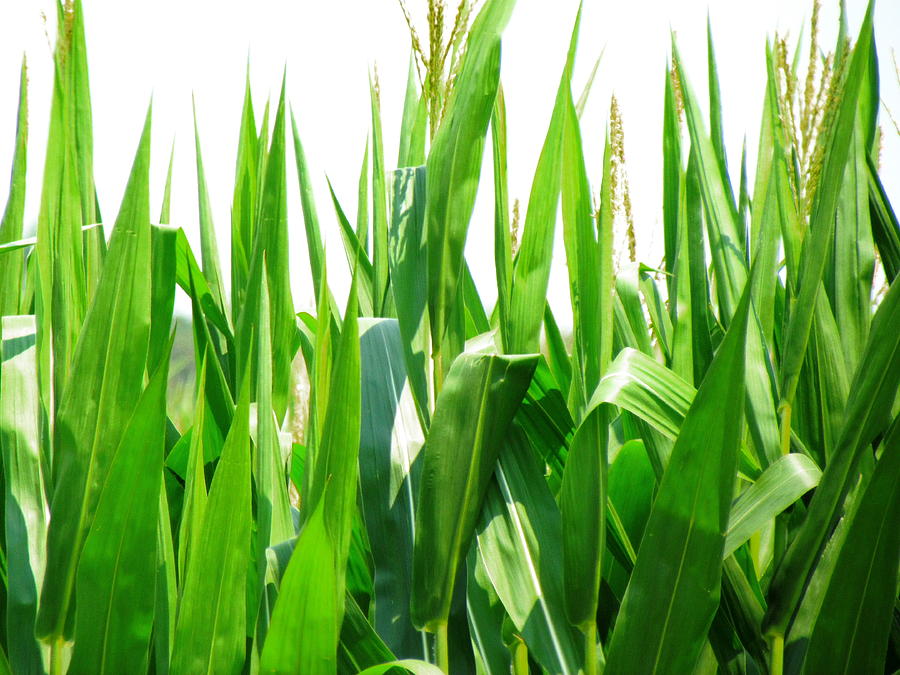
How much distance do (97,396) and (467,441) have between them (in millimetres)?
268

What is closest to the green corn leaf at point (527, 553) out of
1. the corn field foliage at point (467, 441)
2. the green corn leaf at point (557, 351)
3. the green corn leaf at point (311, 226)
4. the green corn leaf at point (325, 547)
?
the corn field foliage at point (467, 441)

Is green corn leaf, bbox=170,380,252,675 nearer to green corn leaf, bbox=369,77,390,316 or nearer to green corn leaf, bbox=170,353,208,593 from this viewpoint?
green corn leaf, bbox=170,353,208,593

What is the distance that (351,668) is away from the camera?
502 millimetres

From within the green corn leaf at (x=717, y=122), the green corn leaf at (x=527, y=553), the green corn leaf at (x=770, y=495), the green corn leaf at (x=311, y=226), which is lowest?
the green corn leaf at (x=527, y=553)

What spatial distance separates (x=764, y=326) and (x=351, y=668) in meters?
0.50

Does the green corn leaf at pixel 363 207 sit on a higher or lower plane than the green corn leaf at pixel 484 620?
higher

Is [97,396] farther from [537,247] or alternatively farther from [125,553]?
[537,247]

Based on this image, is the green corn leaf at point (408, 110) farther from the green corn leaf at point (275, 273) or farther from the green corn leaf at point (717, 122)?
the green corn leaf at point (717, 122)

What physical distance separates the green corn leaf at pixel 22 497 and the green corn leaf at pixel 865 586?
539 mm

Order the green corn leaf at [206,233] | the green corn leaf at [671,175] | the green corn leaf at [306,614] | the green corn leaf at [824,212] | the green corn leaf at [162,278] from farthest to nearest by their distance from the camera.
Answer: the green corn leaf at [206,233] < the green corn leaf at [671,175] < the green corn leaf at [162,278] < the green corn leaf at [824,212] < the green corn leaf at [306,614]

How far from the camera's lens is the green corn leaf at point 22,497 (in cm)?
51

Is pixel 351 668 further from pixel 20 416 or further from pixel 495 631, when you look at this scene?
pixel 20 416

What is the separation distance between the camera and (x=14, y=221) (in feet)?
2.29

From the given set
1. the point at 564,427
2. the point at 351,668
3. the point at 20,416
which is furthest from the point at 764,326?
the point at 20,416
